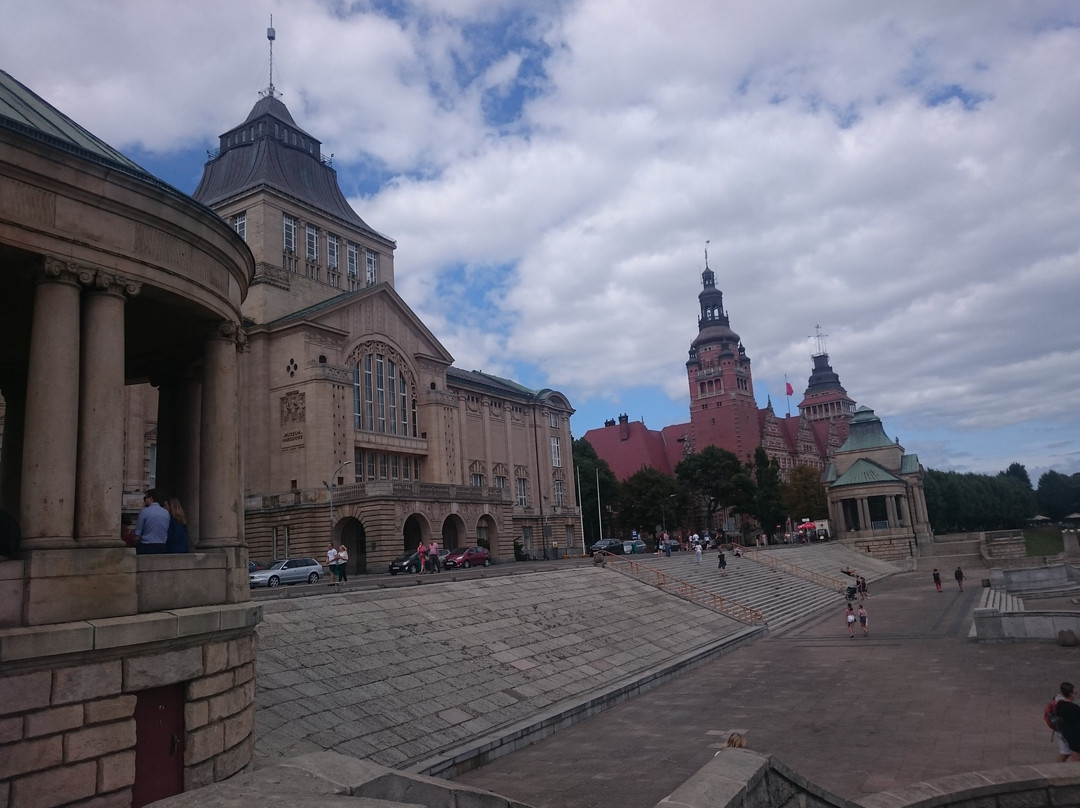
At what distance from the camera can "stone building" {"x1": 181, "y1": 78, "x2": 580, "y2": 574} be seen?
4600 centimetres

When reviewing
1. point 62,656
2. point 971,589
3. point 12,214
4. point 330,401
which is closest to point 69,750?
point 62,656

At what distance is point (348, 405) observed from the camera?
48.1 meters

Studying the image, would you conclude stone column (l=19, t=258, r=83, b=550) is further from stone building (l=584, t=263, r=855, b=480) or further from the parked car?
stone building (l=584, t=263, r=855, b=480)

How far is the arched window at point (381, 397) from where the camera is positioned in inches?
1978

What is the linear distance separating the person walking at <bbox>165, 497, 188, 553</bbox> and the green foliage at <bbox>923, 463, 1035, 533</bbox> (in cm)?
10188

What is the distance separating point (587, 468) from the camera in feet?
281

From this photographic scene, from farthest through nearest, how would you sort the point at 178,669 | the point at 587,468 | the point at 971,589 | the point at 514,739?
the point at 587,468 → the point at 971,589 → the point at 514,739 → the point at 178,669

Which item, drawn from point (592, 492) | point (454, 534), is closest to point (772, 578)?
point (454, 534)

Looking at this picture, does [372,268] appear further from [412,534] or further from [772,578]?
[772,578]

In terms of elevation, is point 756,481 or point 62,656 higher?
point 756,481

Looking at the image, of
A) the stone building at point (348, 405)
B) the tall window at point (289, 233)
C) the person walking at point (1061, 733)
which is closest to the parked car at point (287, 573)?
the stone building at point (348, 405)

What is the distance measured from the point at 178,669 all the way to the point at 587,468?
78217mm

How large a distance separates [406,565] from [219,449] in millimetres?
30234

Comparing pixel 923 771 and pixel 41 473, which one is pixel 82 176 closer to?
pixel 41 473
